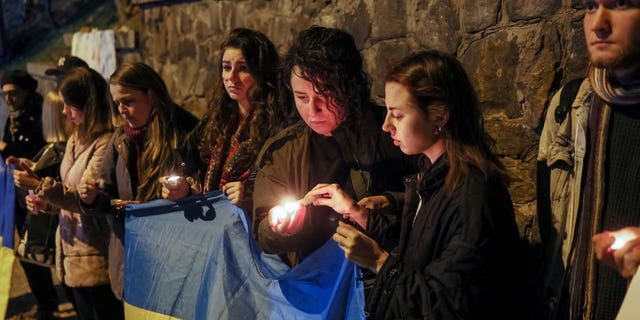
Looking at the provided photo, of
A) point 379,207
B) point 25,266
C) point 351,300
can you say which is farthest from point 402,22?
point 25,266

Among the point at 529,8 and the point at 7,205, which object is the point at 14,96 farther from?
the point at 529,8

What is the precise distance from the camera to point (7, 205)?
471 centimetres

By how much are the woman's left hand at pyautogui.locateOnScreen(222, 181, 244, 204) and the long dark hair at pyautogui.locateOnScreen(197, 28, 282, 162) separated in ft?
0.86

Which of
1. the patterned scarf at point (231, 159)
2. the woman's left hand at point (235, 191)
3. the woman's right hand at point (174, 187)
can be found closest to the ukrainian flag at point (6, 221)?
the woman's right hand at point (174, 187)

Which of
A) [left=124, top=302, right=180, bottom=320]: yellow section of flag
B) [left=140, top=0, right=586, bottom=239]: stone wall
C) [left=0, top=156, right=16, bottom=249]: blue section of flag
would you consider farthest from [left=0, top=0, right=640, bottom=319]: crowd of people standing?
[left=140, top=0, right=586, bottom=239]: stone wall

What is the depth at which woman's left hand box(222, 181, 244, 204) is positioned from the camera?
3.10 m

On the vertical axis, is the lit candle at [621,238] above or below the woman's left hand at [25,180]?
above

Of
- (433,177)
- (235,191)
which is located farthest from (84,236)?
(433,177)

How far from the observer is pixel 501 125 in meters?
3.48

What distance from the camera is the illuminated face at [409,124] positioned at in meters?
2.22

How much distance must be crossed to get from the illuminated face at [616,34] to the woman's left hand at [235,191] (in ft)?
5.53

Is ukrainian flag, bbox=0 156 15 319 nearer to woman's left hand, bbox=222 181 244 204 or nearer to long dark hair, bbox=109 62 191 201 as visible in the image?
long dark hair, bbox=109 62 191 201

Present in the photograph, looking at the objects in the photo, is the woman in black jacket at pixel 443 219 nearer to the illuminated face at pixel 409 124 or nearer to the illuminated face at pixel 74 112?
the illuminated face at pixel 409 124

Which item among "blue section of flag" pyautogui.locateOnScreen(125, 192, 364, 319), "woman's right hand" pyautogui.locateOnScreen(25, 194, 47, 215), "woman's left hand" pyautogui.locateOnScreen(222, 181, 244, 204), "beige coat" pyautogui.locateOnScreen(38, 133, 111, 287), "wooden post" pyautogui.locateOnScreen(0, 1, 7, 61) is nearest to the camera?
"blue section of flag" pyautogui.locateOnScreen(125, 192, 364, 319)
